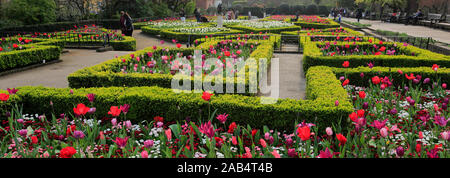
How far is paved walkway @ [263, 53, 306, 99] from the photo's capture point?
20.7 ft

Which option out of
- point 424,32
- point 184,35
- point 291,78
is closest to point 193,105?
point 291,78

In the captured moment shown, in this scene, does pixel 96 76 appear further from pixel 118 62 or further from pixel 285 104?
pixel 285 104

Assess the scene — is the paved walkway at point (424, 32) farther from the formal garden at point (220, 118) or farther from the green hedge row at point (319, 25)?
the formal garden at point (220, 118)

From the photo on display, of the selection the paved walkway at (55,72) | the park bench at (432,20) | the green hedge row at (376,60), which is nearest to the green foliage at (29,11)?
the paved walkway at (55,72)

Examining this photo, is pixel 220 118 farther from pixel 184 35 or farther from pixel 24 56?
pixel 184 35

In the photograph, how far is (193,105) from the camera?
14.3 ft

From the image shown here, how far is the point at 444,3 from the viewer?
2502 cm

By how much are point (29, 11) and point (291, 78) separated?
663 inches

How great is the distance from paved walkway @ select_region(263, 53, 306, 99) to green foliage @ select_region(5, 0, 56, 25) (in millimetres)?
15178

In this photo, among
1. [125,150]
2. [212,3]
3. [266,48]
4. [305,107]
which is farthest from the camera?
[212,3]

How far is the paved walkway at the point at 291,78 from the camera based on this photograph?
630 centimetres

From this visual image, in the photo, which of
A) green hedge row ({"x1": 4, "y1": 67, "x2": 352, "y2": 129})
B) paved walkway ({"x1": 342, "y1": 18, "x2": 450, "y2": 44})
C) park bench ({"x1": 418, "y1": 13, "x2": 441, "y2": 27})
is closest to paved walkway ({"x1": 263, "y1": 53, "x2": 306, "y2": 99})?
green hedge row ({"x1": 4, "y1": 67, "x2": 352, "y2": 129})
